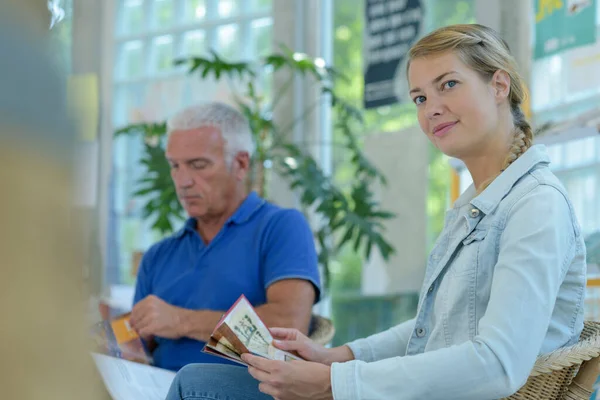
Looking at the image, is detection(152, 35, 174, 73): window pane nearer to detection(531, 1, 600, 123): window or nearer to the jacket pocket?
detection(531, 1, 600, 123): window

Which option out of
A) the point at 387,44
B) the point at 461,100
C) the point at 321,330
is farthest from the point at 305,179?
the point at 461,100

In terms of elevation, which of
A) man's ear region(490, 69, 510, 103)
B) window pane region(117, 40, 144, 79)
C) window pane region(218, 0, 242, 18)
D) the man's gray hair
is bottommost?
the man's gray hair

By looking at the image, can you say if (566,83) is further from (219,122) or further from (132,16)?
(132,16)

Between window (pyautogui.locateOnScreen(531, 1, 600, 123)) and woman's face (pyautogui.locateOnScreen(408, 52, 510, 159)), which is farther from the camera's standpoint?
window (pyautogui.locateOnScreen(531, 1, 600, 123))

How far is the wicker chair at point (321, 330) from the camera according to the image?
1889 millimetres

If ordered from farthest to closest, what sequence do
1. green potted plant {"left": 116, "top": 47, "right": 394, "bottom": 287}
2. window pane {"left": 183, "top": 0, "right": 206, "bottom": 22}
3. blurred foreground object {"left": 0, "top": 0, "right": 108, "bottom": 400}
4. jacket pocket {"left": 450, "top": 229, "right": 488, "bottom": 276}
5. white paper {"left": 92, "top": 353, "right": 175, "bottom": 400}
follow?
window pane {"left": 183, "top": 0, "right": 206, "bottom": 22}
green potted plant {"left": 116, "top": 47, "right": 394, "bottom": 287}
white paper {"left": 92, "top": 353, "right": 175, "bottom": 400}
jacket pocket {"left": 450, "top": 229, "right": 488, "bottom": 276}
blurred foreground object {"left": 0, "top": 0, "right": 108, "bottom": 400}

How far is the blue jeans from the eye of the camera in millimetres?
1433

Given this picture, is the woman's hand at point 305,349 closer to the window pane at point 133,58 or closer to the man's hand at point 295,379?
the man's hand at point 295,379

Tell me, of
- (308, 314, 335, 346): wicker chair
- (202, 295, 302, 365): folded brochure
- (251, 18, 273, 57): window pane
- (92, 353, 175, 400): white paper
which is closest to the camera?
(202, 295, 302, 365): folded brochure

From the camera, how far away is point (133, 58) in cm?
473

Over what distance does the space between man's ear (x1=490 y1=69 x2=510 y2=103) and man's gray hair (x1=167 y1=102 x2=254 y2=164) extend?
113cm

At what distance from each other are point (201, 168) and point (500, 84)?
1180mm

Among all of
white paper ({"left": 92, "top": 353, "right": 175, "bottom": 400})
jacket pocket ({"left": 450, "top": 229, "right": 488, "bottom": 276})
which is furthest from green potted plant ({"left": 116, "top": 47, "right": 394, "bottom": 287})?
jacket pocket ({"left": 450, "top": 229, "right": 488, "bottom": 276})

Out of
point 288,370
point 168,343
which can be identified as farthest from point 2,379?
point 168,343
